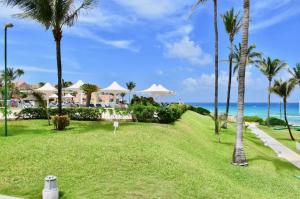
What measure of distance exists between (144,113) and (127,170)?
1250 centimetres

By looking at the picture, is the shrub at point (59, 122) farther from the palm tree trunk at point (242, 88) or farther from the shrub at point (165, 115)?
the palm tree trunk at point (242, 88)

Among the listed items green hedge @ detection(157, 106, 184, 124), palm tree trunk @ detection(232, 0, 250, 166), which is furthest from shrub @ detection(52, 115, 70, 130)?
palm tree trunk @ detection(232, 0, 250, 166)

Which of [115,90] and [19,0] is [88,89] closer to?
[115,90]

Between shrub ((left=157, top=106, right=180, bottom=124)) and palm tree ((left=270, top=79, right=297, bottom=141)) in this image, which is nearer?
shrub ((left=157, top=106, right=180, bottom=124))

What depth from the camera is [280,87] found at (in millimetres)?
31953

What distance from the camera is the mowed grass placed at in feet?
34.0

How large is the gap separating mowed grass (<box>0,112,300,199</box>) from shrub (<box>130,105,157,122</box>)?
576 centimetres

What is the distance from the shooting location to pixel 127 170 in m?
11.8

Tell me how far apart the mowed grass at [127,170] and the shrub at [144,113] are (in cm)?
576

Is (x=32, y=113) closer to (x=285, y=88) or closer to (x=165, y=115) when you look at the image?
(x=165, y=115)

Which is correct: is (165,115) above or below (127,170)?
above

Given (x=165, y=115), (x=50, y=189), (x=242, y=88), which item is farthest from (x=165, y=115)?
(x=50, y=189)

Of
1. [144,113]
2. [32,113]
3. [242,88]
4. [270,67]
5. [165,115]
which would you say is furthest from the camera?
[270,67]

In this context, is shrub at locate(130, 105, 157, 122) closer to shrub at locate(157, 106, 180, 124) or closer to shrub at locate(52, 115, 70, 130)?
shrub at locate(157, 106, 180, 124)
